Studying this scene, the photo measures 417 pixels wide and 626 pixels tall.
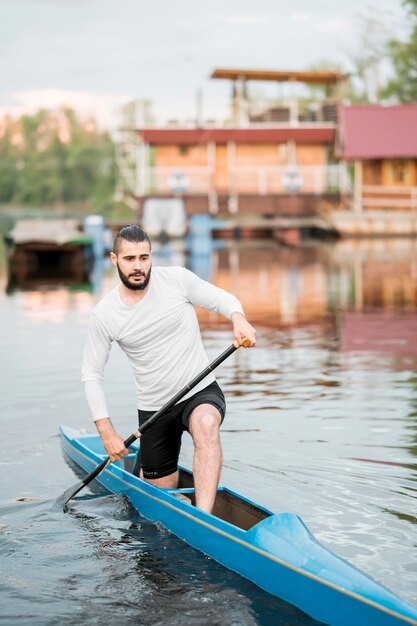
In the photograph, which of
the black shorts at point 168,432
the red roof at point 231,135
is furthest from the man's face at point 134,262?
the red roof at point 231,135

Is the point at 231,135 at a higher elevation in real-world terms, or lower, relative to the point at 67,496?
higher

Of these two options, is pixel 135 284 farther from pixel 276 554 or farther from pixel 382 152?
pixel 382 152

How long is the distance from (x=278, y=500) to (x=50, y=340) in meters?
8.93

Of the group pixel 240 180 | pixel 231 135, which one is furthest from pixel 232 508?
pixel 240 180

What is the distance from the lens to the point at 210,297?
665 cm

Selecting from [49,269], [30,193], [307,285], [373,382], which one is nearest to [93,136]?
[30,193]

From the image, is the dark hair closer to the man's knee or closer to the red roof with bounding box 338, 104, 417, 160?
the man's knee

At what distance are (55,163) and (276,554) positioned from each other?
439 feet

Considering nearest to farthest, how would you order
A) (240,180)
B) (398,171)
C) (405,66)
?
(398,171)
(240,180)
(405,66)

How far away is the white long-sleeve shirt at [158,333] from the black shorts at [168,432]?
0.08m

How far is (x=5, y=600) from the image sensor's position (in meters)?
5.64

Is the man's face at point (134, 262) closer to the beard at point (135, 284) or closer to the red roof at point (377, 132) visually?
the beard at point (135, 284)

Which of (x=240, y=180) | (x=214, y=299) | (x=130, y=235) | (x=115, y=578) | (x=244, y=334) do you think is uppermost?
(x=240, y=180)

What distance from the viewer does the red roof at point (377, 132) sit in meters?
47.4
